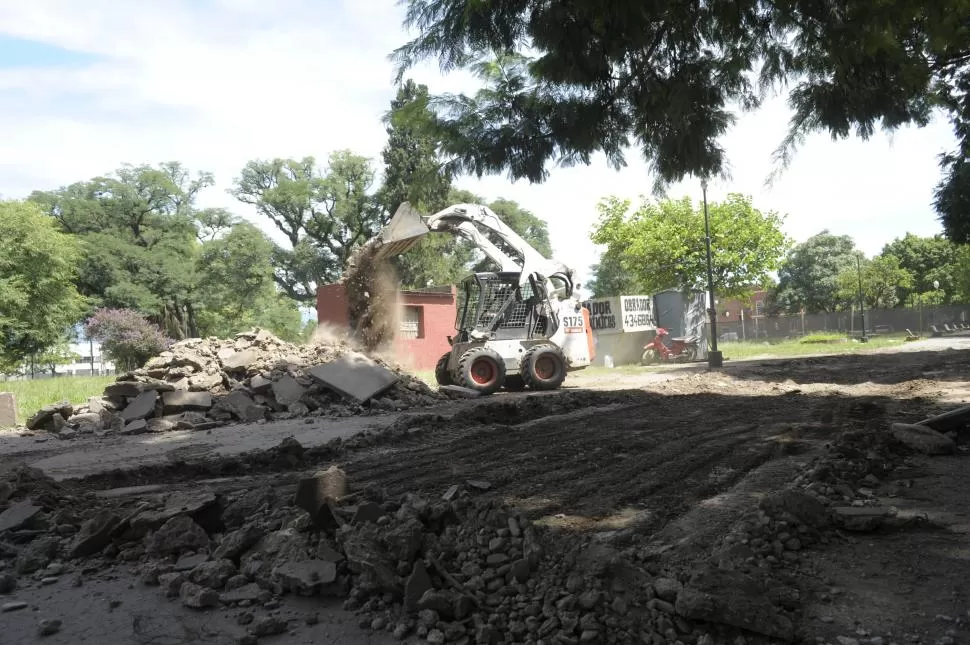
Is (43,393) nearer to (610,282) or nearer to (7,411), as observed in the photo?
(7,411)

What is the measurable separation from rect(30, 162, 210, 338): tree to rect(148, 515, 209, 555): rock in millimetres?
38692

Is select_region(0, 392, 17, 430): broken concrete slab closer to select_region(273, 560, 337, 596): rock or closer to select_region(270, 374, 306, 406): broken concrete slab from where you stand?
select_region(270, 374, 306, 406): broken concrete slab

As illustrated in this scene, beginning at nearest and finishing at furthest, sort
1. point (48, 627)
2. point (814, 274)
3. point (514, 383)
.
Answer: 1. point (48, 627)
2. point (514, 383)
3. point (814, 274)

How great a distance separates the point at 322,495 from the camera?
4.82 metres

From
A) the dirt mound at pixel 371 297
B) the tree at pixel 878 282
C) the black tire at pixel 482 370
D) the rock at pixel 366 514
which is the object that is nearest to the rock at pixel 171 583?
the rock at pixel 366 514

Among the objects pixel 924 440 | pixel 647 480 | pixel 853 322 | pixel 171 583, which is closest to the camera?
pixel 171 583

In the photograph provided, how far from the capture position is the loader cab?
651 inches

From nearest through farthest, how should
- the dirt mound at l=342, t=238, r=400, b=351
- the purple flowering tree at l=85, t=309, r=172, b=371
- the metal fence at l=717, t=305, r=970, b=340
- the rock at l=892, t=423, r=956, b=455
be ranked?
1. the rock at l=892, t=423, r=956, b=455
2. the dirt mound at l=342, t=238, r=400, b=351
3. the purple flowering tree at l=85, t=309, r=172, b=371
4. the metal fence at l=717, t=305, r=970, b=340

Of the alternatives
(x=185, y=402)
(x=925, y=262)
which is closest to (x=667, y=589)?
(x=185, y=402)

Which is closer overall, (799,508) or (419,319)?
(799,508)

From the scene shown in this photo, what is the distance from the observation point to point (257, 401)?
13.6 meters

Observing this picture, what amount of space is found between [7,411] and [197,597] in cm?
1262

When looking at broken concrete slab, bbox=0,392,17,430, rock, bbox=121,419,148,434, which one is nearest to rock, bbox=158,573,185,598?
rock, bbox=121,419,148,434

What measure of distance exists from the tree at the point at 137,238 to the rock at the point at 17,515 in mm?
37404
